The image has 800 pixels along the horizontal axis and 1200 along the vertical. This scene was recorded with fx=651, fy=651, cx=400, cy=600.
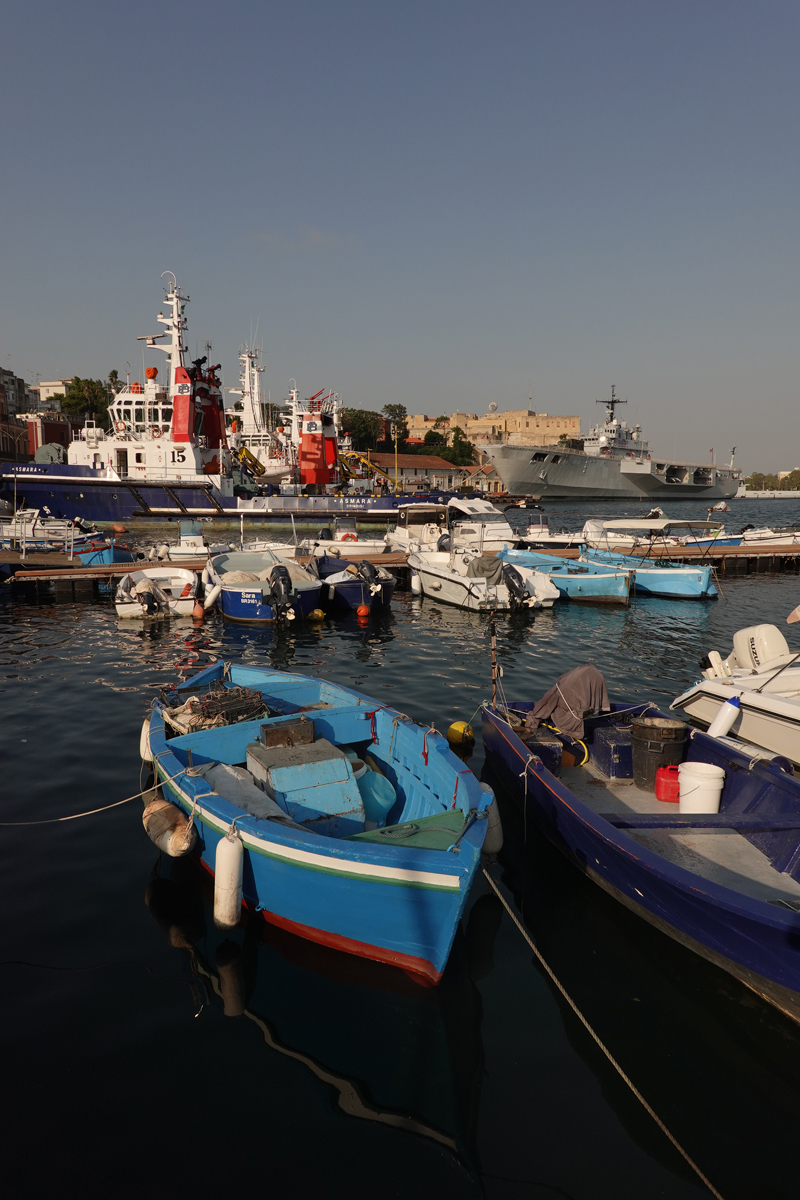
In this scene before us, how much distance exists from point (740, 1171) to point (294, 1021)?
11.5 ft

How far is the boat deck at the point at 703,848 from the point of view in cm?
666

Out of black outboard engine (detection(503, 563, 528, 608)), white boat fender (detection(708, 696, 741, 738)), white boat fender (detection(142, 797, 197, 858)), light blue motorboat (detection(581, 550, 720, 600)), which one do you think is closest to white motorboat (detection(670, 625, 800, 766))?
white boat fender (detection(708, 696, 741, 738))

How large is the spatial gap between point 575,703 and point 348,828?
4.15 metres

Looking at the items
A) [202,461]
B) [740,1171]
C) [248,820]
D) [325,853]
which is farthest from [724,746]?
[202,461]

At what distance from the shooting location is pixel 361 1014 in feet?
18.8

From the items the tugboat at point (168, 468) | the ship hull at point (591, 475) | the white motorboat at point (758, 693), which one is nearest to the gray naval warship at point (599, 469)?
the ship hull at point (591, 475)

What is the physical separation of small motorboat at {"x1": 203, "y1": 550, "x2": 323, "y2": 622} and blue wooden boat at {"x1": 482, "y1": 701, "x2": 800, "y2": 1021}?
14.2 m

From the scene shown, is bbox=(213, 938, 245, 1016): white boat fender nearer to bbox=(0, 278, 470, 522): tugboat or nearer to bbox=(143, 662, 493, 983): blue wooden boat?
bbox=(143, 662, 493, 983): blue wooden boat

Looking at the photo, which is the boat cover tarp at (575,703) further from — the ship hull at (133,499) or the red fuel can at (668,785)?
the ship hull at (133,499)

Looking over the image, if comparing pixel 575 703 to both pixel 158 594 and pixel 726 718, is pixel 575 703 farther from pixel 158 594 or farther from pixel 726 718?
pixel 158 594

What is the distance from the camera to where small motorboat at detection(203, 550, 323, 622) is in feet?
73.7

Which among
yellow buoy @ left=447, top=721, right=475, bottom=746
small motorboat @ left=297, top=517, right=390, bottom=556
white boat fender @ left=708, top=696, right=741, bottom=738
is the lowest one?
yellow buoy @ left=447, top=721, right=475, bottom=746

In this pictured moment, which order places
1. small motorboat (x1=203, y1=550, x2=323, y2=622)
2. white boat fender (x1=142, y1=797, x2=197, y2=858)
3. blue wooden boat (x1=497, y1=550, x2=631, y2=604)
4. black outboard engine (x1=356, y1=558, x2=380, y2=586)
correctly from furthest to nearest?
blue wooden boat (x1=497, y1=550, x2=631, y2=604) < black outboard engine (x1=356, y1=558, x2=380, y2=586) < small motorboat (x1=203, y1=550, x2=323, y2=622) < white boat fender (x1=142, y1=797, x2=197, y2=858)

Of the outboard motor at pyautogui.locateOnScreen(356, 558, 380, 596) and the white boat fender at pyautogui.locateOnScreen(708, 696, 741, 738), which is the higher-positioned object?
the outboard motor at pyautogui.locateOnScreen(356, 558, 380, 596)
